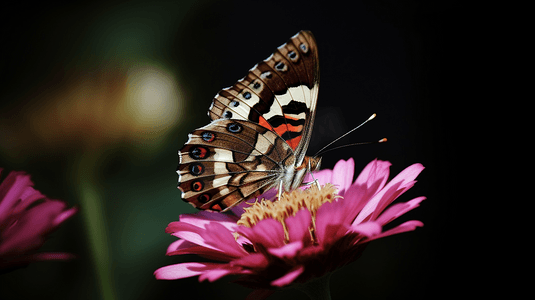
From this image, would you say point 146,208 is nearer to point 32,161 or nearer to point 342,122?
point 32,161

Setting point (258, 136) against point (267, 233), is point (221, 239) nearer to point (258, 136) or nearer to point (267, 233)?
point (267, 233)

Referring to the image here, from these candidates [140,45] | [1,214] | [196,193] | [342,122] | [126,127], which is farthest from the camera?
[342,122]

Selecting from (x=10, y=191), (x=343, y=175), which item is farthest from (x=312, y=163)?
(x=10, y=191)

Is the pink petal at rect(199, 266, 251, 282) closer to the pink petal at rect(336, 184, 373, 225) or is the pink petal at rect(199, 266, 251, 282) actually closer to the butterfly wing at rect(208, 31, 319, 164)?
the pink petal at rect(336, 184, 373, 225)

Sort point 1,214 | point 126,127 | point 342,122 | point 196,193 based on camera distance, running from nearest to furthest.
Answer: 1. point 1,214
2. point 196,193
3. point 126,127
4. point 342,122

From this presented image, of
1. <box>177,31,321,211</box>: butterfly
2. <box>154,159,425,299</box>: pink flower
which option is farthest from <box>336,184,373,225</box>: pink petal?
<box>177,31,321,211</box>: butterfly

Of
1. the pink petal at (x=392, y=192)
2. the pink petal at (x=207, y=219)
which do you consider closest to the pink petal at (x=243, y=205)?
the pink petal at (x=207, y=219)

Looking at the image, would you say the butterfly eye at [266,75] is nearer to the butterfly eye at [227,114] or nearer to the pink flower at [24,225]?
the butterfly eye at [227,114]

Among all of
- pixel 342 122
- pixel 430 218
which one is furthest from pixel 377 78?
pixel 430 218
